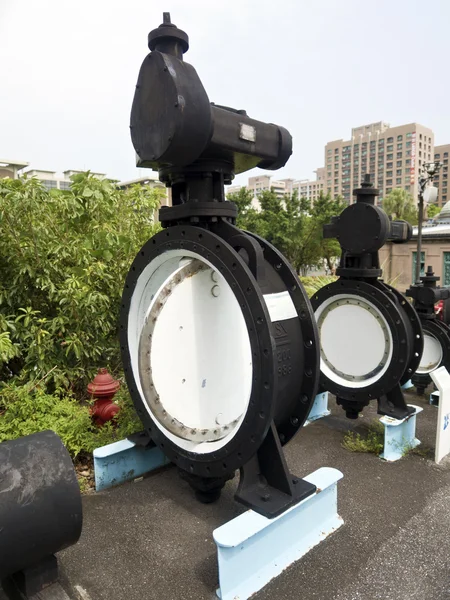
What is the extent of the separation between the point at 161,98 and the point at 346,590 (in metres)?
2.86

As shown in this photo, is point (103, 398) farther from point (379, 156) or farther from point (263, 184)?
point (263, 184)

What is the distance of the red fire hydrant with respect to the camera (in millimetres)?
4137

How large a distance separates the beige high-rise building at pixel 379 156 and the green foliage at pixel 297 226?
7715cm

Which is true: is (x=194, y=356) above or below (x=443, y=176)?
below

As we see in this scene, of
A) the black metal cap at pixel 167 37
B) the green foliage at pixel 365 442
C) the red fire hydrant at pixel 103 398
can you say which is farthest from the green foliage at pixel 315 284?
the black metal cap at pixel 167 37

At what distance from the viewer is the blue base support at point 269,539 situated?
229 centimetres

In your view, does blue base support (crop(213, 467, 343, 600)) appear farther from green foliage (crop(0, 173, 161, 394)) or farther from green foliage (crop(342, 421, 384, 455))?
green foliage (crop(0, 173, 161, 394))

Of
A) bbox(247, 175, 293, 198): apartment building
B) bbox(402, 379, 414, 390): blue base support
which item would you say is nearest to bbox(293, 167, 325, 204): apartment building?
bbox(247, 175, 293, 198): apartment building

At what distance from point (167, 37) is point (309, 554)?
316 centimetres

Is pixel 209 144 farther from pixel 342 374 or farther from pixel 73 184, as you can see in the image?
pixel 342 374

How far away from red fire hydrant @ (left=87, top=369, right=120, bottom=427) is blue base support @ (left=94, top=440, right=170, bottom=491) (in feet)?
2.22

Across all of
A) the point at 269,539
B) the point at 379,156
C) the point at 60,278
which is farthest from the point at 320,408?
→ the point at 379,156

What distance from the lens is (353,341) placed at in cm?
486

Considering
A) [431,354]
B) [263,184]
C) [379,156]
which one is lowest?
[431,354]
